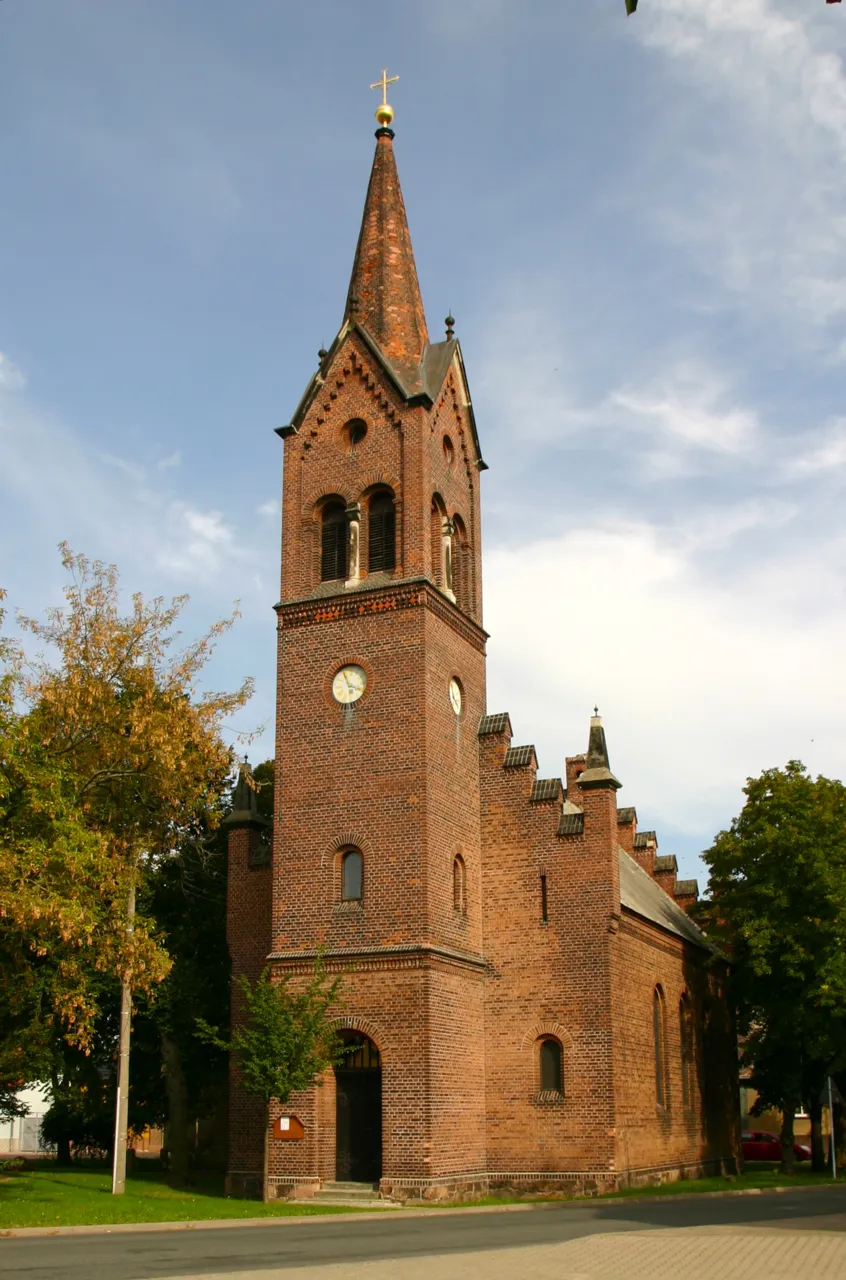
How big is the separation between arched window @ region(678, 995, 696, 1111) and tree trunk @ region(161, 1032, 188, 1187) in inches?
531

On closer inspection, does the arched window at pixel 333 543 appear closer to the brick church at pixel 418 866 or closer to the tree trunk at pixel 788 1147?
the brick church at pixel 418 866

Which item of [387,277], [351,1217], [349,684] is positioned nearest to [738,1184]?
[351,1217]

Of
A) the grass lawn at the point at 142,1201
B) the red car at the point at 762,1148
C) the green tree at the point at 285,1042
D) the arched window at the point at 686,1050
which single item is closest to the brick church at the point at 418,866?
the green tree at the point at 285,1042

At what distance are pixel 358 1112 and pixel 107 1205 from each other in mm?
5451

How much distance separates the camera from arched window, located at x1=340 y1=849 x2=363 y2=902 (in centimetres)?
2729

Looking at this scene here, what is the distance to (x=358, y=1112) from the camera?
85.8 ft

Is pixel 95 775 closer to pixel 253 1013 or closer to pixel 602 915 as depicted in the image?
pixel 253 1013

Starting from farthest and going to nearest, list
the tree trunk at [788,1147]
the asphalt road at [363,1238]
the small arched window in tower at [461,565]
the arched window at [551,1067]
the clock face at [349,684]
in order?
1. the tree trunk at [788,1147]
2. the small arched window in tower at [461,565]
3. the clock face at [349,684]
4. the arched window at [551,1067]
5. the asphalt road at [363,1238]

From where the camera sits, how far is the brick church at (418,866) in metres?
26.1

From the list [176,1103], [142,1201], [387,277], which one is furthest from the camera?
[176,1103]

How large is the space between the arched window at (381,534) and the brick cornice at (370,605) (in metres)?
0.86

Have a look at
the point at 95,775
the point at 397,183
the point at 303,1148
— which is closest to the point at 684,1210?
the point at 303,1148

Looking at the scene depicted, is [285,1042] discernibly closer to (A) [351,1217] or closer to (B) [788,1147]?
(A) [351,1217]

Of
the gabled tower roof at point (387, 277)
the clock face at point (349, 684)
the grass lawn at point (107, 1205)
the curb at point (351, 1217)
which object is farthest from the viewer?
the gabled tower roof at point (387, 277)
